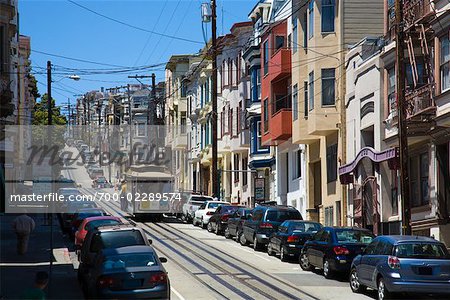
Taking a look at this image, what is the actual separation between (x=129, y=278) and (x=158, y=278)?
613mm

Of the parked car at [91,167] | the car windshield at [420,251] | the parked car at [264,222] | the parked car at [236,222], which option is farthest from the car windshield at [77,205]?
the parked car at [91,167]

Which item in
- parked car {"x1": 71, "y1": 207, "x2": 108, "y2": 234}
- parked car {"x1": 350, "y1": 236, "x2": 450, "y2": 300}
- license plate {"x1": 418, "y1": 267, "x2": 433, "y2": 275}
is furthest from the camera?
parked car {"x1": 71, "y1": 207, "x2": 108, "y2": 234}

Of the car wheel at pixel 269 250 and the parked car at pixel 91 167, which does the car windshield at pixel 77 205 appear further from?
the parked car at pixel 91 167

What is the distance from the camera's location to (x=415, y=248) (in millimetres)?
20656

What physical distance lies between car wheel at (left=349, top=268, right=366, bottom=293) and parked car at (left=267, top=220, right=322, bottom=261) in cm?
651

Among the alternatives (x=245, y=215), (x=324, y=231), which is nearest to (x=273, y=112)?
(x=245, y=215)

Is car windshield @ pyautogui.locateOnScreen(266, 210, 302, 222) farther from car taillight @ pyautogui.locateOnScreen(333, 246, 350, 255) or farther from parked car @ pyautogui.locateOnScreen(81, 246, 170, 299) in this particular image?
parked car @ pyautogui.locateOnScreen(81, 246, 170, 299)

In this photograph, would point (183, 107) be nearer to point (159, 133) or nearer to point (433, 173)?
point (159, 133)

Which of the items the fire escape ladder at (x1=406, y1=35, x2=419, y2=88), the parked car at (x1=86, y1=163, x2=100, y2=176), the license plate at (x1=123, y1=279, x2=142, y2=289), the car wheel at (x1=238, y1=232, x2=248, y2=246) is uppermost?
the fire escape ladder at (x1=406, y1=35, x2=419, y2=88)

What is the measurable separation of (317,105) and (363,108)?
15.3ft

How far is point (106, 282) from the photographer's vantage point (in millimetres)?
18719

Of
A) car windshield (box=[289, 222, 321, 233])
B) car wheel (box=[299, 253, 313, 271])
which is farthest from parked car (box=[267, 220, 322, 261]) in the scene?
car wheel (box=[299, 253, 313, 271])

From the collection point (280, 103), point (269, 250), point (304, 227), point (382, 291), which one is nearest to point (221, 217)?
point (269, 250)

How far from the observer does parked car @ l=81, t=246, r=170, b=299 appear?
18.5m
